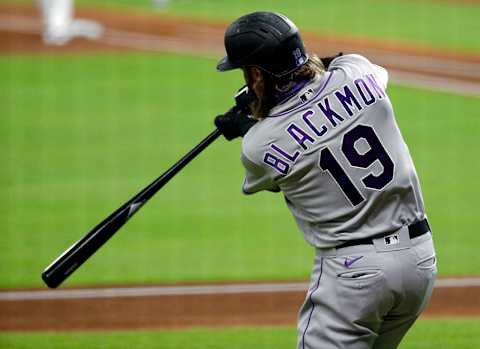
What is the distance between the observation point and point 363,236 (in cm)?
412

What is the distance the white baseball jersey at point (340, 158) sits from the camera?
4.10 metres

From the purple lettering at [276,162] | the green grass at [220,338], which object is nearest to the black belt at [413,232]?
the purple lettering at [276,162]

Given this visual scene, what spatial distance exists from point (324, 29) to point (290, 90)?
61.1 feet

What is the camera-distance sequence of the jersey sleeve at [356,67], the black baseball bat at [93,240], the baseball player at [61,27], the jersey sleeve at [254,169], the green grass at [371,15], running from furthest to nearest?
1. the green grass at [371,15]
2. the baseball player at [61,27]
3. the black baseball bat at [93,240]
4. the jersey sleeve at [356,67]
5. the jersey sleeve at [254,169]

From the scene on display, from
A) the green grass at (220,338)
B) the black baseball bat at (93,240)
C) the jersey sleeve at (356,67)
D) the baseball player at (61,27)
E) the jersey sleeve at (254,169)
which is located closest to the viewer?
the jersey sleeve at (254,169)

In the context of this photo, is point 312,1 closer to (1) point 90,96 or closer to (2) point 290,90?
(1) point 90,96

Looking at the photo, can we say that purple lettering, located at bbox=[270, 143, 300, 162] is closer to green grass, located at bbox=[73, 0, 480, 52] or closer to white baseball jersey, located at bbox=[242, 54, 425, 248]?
white baseball jersey, located at bbox=[242, 54, 425, 248]

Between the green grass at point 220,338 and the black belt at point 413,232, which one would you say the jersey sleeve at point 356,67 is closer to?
the black belt at point 413,232

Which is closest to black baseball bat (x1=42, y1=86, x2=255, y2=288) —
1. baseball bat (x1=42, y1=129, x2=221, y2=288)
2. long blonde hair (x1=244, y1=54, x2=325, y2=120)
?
baseball bat (x1=42, y1=129, x2=221, y2=288)

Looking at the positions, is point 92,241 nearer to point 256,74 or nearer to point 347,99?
point 256,74

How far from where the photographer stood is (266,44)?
13.6 ft

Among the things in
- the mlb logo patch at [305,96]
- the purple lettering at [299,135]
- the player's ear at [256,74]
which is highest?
the player's ear at [256,74]

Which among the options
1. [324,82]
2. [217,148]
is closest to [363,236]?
[324,82]

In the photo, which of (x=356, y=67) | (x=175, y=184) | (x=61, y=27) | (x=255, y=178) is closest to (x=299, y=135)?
(x=255, y=178)
